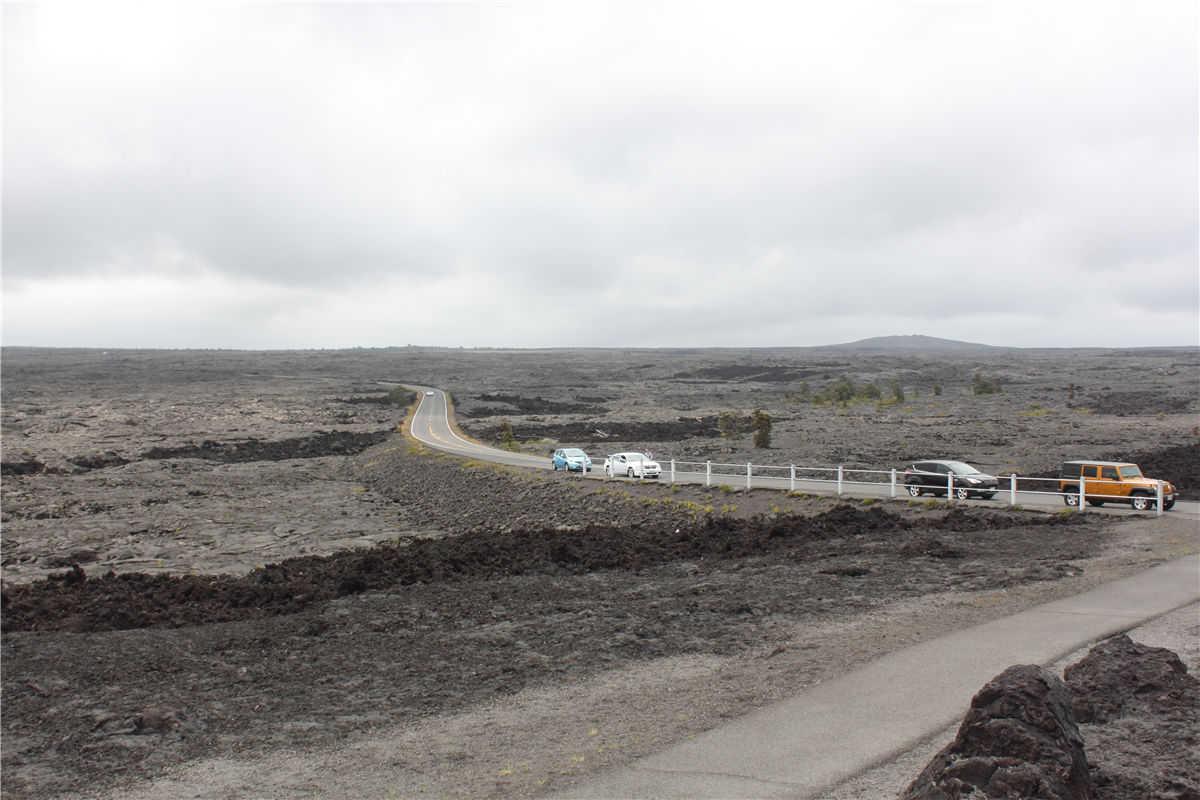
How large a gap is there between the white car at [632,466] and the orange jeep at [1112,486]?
16772 mm

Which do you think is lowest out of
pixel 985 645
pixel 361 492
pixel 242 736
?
pixel 361 492

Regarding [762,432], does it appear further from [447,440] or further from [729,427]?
[447,440]

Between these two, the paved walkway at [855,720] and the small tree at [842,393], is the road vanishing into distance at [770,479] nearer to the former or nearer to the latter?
the paved walkway at [855,720]

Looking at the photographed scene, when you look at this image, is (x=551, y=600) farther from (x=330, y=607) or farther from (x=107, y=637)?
(x=107, y=637)

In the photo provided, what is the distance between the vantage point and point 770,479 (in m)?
32.8

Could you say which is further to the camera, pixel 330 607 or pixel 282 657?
pixel 330 607

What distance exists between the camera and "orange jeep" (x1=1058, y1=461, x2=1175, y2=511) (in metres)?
23.2

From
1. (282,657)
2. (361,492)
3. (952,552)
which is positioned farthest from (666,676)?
(361,492)

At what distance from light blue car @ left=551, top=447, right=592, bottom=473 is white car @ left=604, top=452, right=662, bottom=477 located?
2.49 metres

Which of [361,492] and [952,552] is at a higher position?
[952,552]

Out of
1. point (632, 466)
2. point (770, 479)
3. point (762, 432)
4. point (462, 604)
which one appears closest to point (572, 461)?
point (632, 466)

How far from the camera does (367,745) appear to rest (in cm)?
906

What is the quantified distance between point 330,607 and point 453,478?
90.1 feet

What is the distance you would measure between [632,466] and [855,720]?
2878cm
